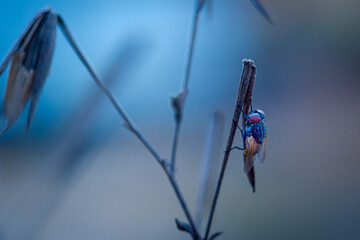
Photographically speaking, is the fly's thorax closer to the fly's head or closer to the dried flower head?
the fly's head

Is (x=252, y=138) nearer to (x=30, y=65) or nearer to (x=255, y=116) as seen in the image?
Answer: (x=255, y=116)

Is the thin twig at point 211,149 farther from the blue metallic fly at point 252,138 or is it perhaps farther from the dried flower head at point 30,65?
the dried flower head at point 30,65

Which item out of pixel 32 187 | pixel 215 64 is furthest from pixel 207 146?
pixel 32 187

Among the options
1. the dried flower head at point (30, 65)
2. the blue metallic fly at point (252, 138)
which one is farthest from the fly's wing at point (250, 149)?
the dried flower head at point (30, 65)

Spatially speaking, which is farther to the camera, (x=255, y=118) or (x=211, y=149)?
(x=211, y=149)

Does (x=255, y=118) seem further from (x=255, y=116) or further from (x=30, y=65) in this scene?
(x=30, y=65)

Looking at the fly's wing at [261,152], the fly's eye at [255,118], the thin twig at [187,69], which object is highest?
the thin twig at [187,69]

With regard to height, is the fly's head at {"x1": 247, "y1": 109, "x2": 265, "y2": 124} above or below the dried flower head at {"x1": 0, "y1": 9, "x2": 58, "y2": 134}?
below

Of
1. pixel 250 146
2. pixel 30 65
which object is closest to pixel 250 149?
pixel 250 146

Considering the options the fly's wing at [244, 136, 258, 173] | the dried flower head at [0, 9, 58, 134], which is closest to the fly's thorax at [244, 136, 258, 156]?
the fly's wing at [244, 136, 258, 173]

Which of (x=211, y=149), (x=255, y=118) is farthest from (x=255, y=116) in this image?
(x=211, y=149)
